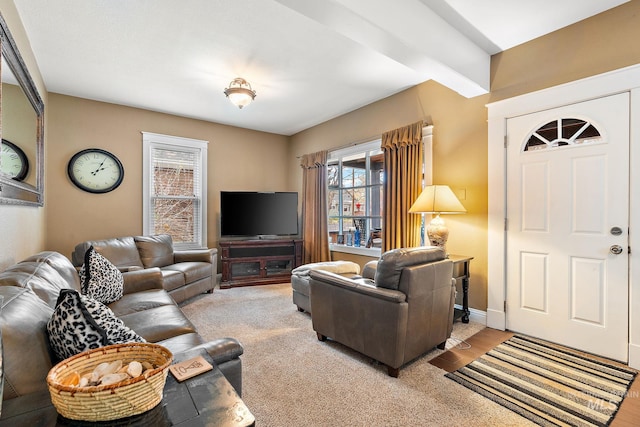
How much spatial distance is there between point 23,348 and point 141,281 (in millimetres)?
1891

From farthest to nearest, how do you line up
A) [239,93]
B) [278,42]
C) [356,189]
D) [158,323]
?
[356,189] → [239,93] → [278,42] → [158,323]

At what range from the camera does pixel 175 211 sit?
4.72 metres

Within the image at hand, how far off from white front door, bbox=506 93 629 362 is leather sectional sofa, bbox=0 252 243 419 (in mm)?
2674

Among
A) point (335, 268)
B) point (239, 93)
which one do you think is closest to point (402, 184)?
point (335, 268)

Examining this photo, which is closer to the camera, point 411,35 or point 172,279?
point 411,35

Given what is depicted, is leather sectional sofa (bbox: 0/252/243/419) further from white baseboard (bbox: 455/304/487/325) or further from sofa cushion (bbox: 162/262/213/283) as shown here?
white baseboard (bbox: 455/304/487/325)

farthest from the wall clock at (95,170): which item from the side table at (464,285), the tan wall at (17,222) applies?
the side table at (464,285)

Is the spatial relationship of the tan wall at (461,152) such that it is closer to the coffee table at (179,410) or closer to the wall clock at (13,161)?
the coffee table at (179,410)

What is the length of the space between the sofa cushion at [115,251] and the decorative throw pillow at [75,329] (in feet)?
8.67

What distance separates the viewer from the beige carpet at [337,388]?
1.66m

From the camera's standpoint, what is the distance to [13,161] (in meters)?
2.05

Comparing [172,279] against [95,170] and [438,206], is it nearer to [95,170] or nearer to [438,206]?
[95,170]

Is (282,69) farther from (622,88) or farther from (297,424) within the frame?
(297,424)

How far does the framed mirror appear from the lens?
181 centimetres
